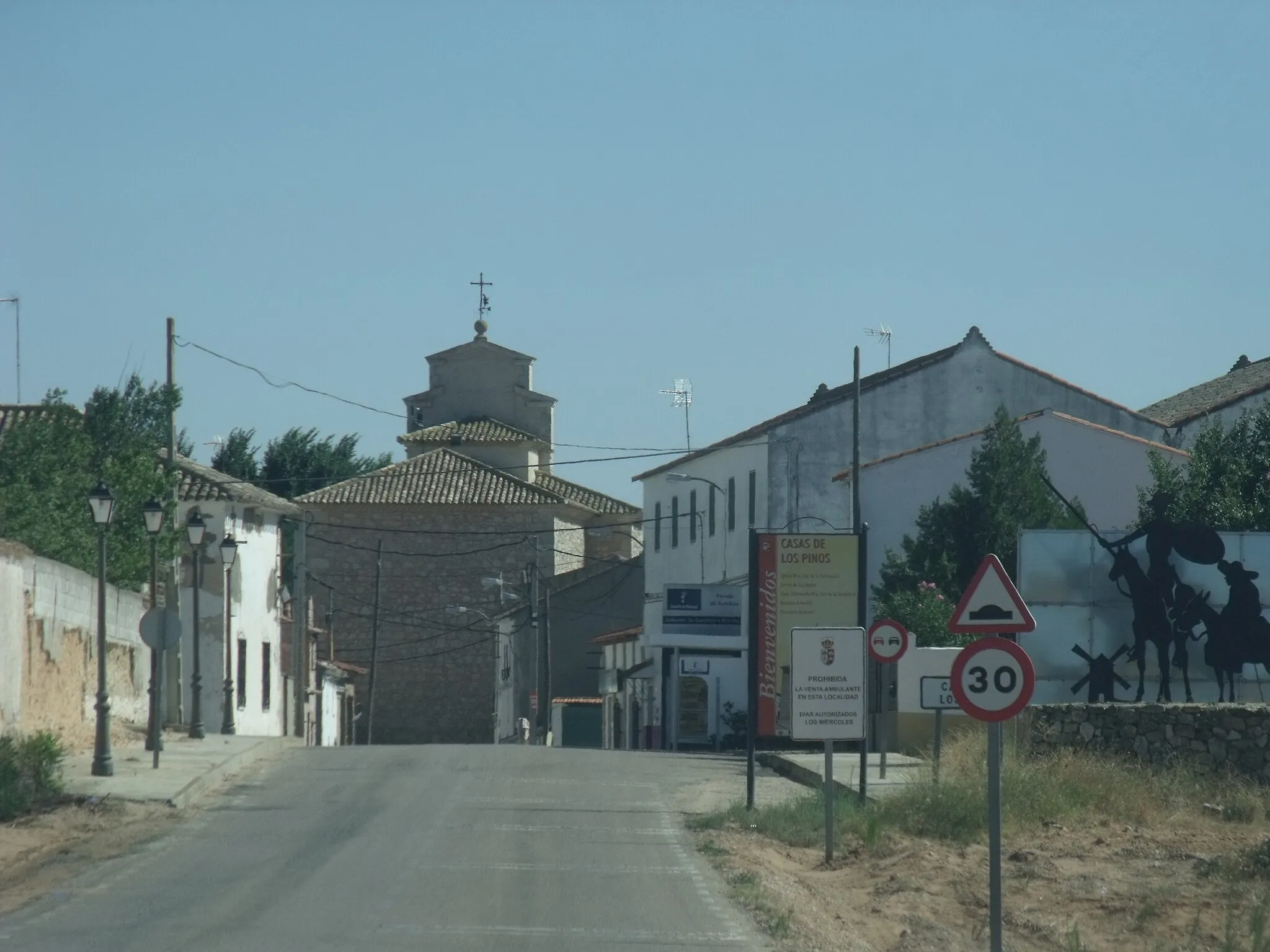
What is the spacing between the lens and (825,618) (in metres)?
22.4

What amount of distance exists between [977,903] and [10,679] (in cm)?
1482

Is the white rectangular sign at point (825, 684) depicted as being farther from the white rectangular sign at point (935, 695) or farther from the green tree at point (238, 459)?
the green tree at point (238, 459)

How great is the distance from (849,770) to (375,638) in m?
35.8

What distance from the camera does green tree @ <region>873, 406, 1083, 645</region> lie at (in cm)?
3588

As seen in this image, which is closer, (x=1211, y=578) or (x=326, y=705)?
(x=1211, y=578)

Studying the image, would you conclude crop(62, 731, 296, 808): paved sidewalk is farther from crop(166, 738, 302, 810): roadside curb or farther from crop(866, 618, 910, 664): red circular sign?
crop(866, 618, 910, 664): red circular sign

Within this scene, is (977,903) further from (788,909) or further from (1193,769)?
(1193,769)

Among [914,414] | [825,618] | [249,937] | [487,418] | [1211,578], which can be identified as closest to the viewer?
[249,937]

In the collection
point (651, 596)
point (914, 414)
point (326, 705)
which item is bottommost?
point (326, 705)

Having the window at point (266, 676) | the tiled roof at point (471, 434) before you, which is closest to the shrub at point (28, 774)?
the window at point (266, 676)

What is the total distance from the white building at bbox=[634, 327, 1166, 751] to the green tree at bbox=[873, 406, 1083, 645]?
7775 mm

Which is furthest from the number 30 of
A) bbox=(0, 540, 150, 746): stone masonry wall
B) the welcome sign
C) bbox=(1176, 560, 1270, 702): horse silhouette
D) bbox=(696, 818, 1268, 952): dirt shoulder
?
bbox=(1176, 560, 1270, 702): horse silhouette

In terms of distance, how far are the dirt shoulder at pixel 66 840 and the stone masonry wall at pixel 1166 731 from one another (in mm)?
11986

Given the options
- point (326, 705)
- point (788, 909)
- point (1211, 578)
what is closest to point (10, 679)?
point (788, 909)
